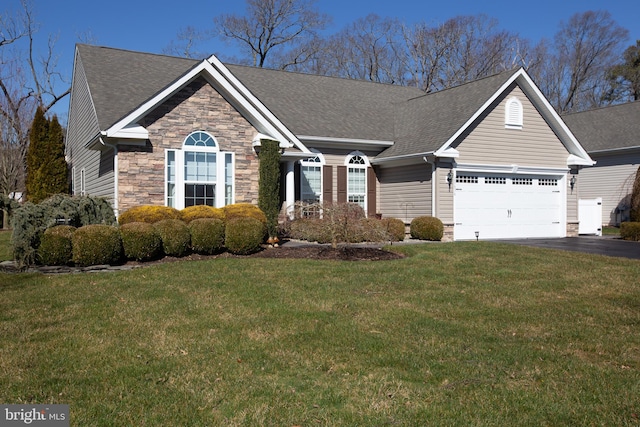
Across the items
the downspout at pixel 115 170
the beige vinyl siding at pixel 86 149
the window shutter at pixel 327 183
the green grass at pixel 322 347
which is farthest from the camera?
the window shutter at pixel 327 183

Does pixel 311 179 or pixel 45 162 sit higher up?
pixel 45 162

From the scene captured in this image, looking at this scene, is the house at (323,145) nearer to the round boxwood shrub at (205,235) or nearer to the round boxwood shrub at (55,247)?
the round boxwood shrub at (205,235)

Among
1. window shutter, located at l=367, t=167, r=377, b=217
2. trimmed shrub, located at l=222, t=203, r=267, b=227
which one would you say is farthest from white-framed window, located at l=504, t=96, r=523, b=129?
trimmed shrub, located at l=222, t=203, r=267, b=227

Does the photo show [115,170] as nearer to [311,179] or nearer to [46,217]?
[46,217]

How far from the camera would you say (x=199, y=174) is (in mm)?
15383

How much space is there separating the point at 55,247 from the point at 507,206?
1493 cm

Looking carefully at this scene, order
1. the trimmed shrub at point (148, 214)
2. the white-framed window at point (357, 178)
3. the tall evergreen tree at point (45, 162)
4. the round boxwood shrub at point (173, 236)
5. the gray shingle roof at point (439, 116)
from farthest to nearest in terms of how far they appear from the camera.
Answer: the tall evergreen tree at point (45, 162) < the white-framed window at point (357, 178) < the gray shingle roof at point (439, 116) < the trimmed shrub at point (148, 214) < the round boxwood shrub at point (173, 236)

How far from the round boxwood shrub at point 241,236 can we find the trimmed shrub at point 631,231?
13735 millimetres

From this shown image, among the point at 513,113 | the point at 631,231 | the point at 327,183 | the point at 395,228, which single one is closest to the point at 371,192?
the point at 327,183

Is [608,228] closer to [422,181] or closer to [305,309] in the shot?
[422,181]

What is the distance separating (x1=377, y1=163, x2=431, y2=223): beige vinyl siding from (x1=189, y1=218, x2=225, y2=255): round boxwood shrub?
27.9ft

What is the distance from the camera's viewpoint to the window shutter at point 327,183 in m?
19.6

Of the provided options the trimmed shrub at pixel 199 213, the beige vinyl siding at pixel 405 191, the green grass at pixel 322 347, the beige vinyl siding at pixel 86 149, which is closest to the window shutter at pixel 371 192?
the beige vinyl siding at pixel 405 191

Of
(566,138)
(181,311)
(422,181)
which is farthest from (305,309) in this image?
(566,138)
